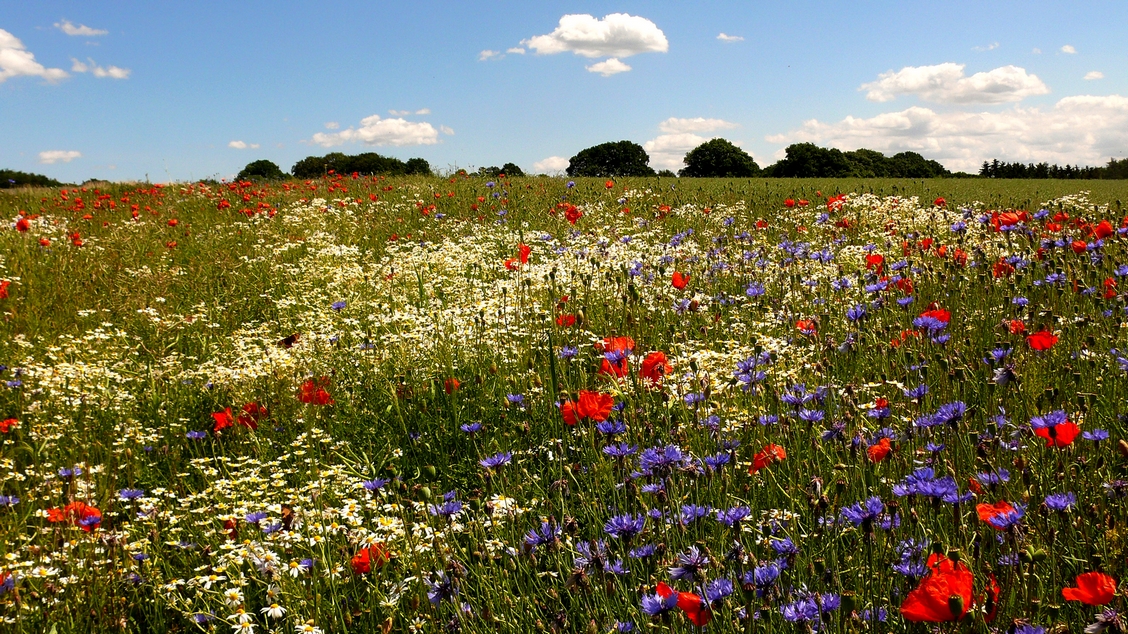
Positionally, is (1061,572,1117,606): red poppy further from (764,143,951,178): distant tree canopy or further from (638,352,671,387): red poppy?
(764,143,951,178): distant tree canopy

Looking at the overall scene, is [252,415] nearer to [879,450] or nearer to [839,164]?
[879,450]

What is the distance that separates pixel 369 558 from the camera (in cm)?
211

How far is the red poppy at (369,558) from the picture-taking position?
2139 mm

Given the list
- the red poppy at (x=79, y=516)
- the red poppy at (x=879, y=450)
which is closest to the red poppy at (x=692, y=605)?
the red poppy at (x=879, y=450)

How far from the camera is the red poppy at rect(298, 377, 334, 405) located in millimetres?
3351

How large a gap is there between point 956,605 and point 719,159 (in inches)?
1557

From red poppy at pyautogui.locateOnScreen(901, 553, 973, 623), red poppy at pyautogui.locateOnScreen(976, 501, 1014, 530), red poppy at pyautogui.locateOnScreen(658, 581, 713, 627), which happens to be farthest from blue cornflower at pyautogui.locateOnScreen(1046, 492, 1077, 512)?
red poppy at pyautogui.locateOnScreen(658, 581, 713, 627)

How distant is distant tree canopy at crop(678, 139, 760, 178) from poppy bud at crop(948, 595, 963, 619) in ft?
121

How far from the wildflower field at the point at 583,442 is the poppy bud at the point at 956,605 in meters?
0.04

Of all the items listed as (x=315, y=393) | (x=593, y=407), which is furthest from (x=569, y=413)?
(x=315, y=393)

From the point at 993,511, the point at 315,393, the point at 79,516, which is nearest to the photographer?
the point at 993,511

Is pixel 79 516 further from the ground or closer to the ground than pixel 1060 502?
closer to the ground

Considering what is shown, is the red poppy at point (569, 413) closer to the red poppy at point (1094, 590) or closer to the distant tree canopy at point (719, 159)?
the red poppy at point (1094, 590)

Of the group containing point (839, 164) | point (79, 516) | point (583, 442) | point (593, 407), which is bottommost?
point (79, 516)
